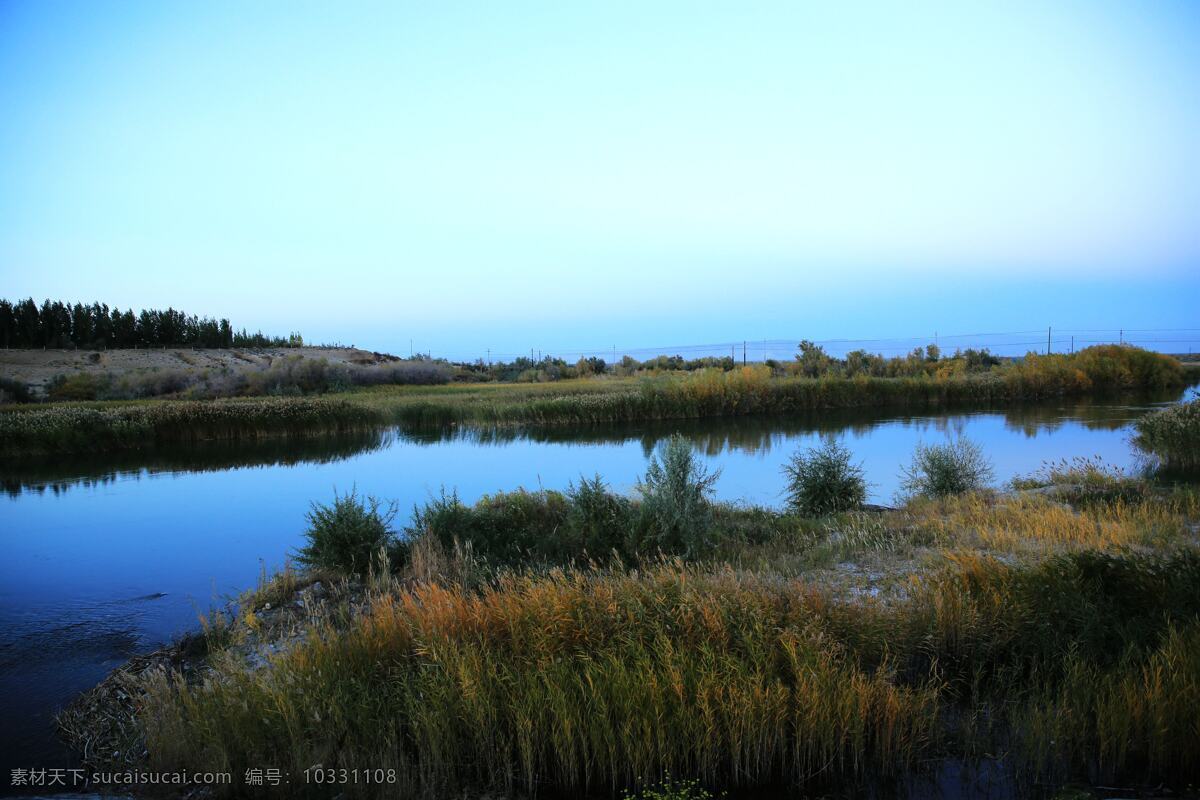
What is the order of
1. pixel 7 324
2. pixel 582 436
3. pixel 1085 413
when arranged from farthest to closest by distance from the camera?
pixel 7 324, pixel 1085 413, pixel 582 436

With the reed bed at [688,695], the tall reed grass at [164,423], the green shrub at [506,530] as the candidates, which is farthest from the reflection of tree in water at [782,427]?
the reed bed at [688,695]

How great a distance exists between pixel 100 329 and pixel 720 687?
5366cm

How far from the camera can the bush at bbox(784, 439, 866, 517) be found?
34.0ft

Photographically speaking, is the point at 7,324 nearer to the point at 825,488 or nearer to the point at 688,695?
the point at 825,488

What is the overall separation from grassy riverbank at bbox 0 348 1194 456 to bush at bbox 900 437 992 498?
42.0 feet

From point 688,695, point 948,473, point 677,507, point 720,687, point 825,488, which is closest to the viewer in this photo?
point 720,687

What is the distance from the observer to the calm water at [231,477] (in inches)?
239

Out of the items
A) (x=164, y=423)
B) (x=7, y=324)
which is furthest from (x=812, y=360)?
(x=7, y=324)

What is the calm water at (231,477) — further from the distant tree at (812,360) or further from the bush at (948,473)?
the distant tree at (812,360)

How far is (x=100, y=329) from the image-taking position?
148 feet

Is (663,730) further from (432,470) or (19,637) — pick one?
(432,470)

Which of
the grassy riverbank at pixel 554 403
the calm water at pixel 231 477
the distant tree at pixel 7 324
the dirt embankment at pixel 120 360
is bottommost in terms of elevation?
the calm water at pixel 231 477

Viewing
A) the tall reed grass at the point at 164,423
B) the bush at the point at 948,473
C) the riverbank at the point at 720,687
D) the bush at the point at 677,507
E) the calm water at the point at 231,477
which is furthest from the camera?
the tall reed grass at the point at 164,423

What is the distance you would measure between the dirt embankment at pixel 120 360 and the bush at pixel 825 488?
31311 millimetres
